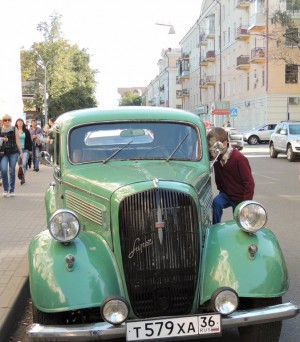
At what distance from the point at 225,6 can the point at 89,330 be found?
58.1 m

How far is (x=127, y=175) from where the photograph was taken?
3.97 m

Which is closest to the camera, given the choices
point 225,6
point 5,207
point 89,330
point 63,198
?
point 89,330

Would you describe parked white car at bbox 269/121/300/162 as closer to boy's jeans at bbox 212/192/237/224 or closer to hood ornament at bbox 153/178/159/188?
boy's jeans at bbox 212/192/237/224

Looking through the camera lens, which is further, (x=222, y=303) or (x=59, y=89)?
(x=59, y=89)

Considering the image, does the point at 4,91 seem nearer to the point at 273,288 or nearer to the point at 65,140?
the point at 65,140

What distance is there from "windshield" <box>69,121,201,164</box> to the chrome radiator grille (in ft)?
3.38

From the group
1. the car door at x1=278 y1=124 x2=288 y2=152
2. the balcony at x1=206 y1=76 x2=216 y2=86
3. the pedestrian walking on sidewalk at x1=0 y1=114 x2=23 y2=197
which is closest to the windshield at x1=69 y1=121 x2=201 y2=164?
the pedestrian walking on sidewalk at x1=0 y1=114 x2=23 y2=197

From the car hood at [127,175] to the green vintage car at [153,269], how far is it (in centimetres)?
2

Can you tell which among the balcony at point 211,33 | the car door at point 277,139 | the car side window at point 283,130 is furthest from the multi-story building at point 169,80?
the car side window at point 283,130

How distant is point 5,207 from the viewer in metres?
9.72

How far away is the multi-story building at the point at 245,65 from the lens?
42.8 metres

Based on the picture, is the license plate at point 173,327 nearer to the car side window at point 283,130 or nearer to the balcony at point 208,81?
the car side window at point 283,130

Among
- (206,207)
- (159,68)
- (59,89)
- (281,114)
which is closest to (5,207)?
(206,207)

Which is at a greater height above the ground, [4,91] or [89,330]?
[4,91]
